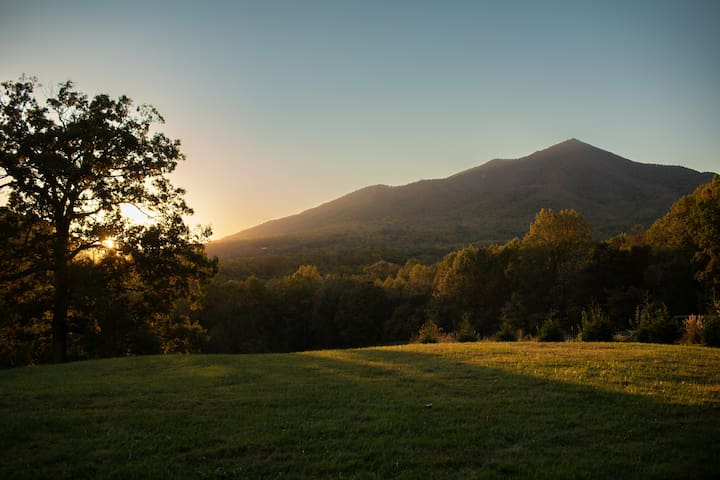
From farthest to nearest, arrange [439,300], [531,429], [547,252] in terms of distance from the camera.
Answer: [439,300], [547,252], [531,429]

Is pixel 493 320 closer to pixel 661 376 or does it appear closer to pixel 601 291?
pixel 601 291

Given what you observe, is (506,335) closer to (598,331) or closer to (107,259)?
(598,331)

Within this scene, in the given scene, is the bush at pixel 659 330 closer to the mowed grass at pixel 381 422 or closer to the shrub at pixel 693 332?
the shrub at pixel 693 332

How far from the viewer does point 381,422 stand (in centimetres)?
853

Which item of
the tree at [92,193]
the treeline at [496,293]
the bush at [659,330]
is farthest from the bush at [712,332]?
the tree at [92,193]

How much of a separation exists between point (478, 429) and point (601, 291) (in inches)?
1994

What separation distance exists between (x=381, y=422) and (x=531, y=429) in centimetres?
267

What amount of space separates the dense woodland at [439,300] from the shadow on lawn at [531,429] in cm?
1175

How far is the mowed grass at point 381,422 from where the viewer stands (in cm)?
680

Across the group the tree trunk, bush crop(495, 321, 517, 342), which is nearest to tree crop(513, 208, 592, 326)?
bush crop(495, 321, 517, 342)

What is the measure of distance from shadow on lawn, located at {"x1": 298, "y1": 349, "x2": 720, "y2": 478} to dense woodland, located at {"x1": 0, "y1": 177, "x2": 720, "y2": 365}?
11.8 meters

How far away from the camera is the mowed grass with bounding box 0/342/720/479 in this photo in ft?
22.3

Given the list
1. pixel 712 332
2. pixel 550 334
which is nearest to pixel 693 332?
pixel 712 332

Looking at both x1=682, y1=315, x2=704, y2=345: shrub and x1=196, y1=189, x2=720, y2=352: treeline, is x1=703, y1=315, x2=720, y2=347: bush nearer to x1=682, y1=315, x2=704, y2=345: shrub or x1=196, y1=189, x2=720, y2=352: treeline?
x1=682, y1=315, x2=704, y2=345: shrub
